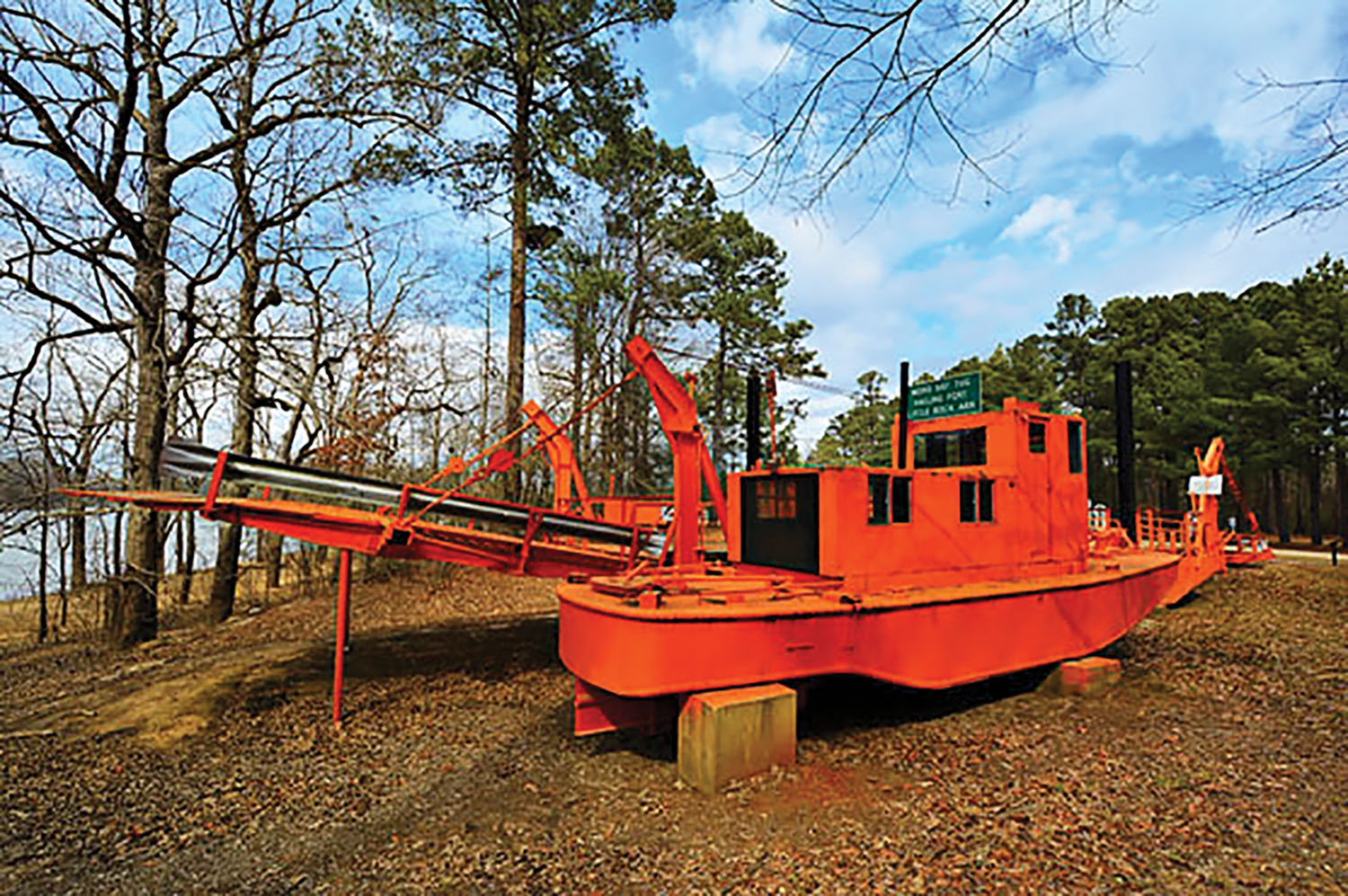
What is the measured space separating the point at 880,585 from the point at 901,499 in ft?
2.83

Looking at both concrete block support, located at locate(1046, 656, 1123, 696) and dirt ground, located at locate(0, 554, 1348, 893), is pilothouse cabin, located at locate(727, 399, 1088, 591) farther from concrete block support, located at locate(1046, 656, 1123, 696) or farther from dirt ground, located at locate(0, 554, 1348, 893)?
dirt ground, located at locate(0, 554, 1348, 893)

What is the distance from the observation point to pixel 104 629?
9.92m

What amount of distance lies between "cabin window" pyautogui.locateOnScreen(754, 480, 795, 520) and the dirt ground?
205 cm

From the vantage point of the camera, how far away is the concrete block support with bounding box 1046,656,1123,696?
6.92 meters

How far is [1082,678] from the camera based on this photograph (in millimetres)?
6914

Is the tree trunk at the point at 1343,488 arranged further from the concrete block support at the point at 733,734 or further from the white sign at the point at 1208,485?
the concrete block support at the point at 733,734

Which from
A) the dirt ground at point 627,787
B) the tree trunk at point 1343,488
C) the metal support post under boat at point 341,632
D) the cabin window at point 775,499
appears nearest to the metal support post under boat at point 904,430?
the cabin window at point 775,499

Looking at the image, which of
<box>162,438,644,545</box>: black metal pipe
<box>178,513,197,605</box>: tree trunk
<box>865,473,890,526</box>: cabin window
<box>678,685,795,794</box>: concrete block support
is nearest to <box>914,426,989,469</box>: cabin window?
<box>865,473,890,526</box>: cabin window

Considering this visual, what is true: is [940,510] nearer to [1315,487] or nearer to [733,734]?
[733,734]

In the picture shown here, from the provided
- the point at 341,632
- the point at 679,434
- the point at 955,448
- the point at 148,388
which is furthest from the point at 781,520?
the point at 148,388

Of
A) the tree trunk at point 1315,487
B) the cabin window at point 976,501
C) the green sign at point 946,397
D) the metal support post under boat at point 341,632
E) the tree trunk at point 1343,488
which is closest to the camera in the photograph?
the metal support post under boat at point 341,632

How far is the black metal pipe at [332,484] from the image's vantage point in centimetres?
586

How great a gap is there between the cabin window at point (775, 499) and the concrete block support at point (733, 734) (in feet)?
6.20

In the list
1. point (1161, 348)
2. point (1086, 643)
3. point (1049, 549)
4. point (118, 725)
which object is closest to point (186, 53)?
point (118, 725)
